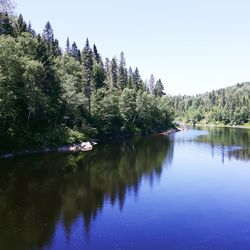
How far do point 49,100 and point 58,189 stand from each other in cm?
3271

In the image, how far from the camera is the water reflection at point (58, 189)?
24.6 m

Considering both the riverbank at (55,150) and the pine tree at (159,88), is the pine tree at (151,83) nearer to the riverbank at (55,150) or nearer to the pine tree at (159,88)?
the pine tree at (159,88)

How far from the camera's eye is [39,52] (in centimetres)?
7400

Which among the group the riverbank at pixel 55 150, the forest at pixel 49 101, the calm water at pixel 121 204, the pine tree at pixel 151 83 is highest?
the pine tree at pixel 151 83

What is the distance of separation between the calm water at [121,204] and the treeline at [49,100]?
10357mm

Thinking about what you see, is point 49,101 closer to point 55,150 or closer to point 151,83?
point 55,150

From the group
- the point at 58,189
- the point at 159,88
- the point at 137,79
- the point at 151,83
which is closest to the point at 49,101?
the point at 58,189

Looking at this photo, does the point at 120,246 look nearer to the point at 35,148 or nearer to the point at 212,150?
the point at 35,148

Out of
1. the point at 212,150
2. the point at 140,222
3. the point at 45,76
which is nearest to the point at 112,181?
the point at 140,222

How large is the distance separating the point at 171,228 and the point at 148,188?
12280mm

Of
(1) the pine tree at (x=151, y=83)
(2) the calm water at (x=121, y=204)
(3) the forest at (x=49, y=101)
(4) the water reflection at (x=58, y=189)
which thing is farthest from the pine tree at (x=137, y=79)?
(2) the calm water at (x=121, y=204)

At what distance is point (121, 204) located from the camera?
1238 inches

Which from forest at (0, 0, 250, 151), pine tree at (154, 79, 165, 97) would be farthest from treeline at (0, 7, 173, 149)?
pine tree at (154, 79, 165, 97)

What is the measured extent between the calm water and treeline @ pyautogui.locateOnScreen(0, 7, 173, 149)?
408 inches
